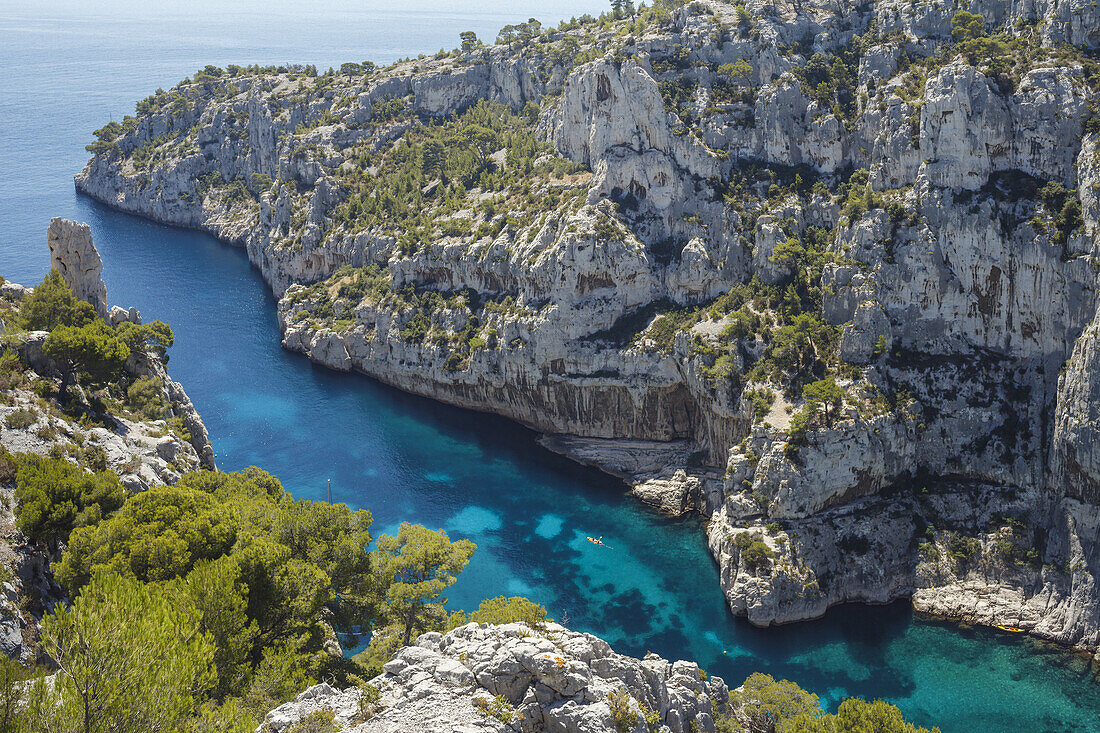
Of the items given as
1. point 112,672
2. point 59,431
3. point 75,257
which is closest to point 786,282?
point 59,431

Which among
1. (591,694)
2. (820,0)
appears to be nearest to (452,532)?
(591,694)

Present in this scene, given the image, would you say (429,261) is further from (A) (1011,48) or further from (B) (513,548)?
(A) (1011,48)


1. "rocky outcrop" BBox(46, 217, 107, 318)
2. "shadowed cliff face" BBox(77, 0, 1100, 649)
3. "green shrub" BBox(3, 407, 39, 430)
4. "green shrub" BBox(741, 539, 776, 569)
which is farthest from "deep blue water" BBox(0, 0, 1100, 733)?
"green shrub" BBox(3, 407, 39, 430)

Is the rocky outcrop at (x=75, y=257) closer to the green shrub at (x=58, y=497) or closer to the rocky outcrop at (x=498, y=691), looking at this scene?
the green shrub at (x=58, y=497)

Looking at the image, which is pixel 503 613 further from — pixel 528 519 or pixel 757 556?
pixel 528 519

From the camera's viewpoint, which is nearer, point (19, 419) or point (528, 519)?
point (19, 419)

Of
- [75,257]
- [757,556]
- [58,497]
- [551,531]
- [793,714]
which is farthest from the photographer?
[551,531]

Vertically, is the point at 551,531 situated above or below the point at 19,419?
below
